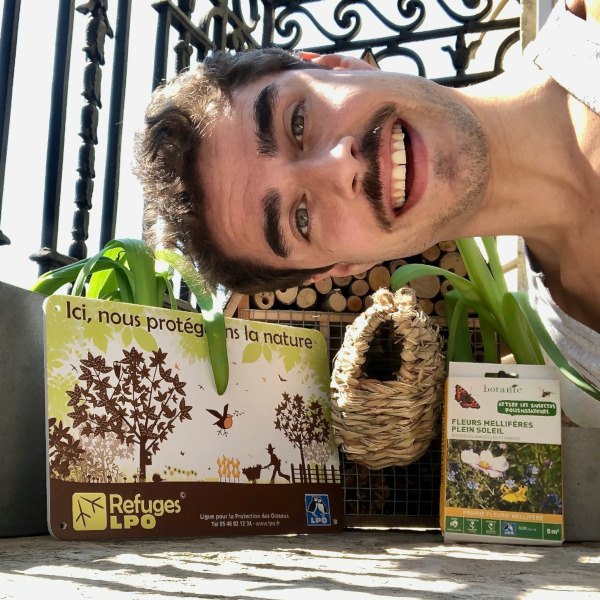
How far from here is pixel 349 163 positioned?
1.02 meters

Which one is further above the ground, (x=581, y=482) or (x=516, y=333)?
(x=516, y=333)

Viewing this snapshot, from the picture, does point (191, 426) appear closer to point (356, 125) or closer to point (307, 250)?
point (307, 250)

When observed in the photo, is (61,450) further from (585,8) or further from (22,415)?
(585,8)

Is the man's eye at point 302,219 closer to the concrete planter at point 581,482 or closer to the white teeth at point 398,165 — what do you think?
the white teeth at point 398,165

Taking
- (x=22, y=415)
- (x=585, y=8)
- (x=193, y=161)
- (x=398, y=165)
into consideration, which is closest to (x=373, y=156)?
(x=398, y=165)

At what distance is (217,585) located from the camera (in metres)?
0.72

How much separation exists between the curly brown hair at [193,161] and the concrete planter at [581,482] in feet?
1.81

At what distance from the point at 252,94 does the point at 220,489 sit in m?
0.66

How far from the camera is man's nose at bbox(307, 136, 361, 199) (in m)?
1.02

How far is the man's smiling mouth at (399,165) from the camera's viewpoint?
1.06 meters

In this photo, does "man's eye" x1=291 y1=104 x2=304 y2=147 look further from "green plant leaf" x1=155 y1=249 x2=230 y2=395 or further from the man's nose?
"green plant leaf" x1=155 y1=249 x2=230 y2=395

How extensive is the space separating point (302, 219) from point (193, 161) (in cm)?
23

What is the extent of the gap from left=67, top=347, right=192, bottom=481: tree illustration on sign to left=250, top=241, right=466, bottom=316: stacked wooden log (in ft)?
1.99

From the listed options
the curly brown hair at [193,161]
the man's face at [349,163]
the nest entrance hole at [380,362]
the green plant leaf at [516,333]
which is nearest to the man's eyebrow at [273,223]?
the man's face at [349,163]
